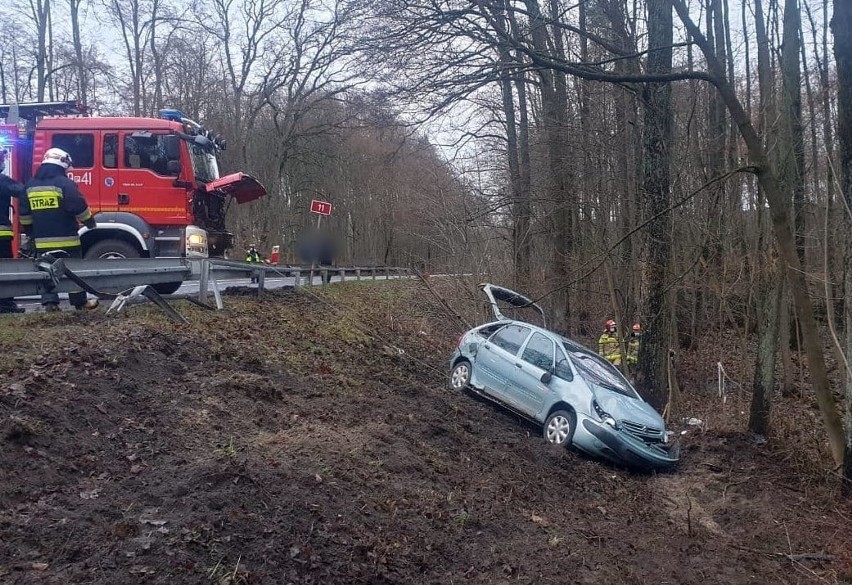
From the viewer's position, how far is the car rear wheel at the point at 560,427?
9570 millimetres

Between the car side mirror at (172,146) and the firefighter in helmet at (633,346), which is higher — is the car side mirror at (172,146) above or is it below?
above

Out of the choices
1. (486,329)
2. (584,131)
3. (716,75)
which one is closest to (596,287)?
(584,131)

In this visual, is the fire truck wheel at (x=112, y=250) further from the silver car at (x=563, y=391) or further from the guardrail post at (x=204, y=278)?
the silver car at (x=563, y=391)

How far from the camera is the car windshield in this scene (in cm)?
1023

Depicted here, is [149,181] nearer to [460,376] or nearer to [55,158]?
[55,158]

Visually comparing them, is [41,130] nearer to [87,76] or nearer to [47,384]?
[47,384]

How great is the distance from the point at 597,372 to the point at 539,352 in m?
0.89

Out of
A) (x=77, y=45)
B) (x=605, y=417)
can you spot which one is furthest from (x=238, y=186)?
(x=77, y=45)

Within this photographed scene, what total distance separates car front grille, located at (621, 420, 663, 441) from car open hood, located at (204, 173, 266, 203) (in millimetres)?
7046

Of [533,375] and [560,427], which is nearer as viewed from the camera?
[560,427]

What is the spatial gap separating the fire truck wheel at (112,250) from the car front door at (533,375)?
5.93 m

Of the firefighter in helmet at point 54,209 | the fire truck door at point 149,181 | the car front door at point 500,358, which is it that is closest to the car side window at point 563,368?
the car front door at point 500,358

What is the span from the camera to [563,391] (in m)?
9.91

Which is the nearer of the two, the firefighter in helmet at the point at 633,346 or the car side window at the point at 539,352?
the car side window at the point at 539,352
